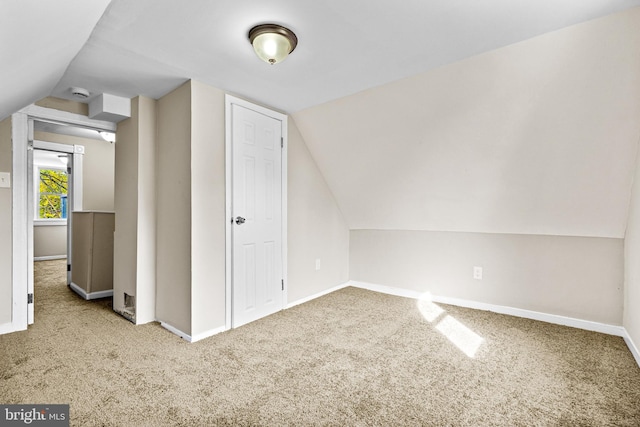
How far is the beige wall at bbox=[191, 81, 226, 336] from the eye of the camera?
249 centimetres

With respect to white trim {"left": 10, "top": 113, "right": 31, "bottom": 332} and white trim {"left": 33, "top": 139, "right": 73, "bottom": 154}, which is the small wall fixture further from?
white trim {"left": 33, "top": 139, "right": 73, "bottom": 154}

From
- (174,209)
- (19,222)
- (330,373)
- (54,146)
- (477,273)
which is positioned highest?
(54,146)

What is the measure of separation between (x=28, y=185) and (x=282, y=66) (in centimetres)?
244

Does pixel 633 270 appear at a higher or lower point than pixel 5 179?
lower

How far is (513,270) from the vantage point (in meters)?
3.05

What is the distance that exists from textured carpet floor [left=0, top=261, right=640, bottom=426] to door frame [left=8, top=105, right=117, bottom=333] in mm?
250

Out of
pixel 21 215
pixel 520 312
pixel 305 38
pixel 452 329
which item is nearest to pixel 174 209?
pixel 21 215

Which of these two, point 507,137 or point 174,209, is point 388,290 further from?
point 174,209

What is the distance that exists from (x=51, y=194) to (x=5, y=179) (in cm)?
522

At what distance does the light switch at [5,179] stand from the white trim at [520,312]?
385 centimetres

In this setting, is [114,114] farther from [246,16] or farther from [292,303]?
[292,303]

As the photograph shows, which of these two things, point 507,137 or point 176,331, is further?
point 176,331

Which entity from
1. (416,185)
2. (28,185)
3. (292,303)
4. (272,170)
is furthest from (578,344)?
(28,185)

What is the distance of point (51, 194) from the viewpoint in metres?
6.67
